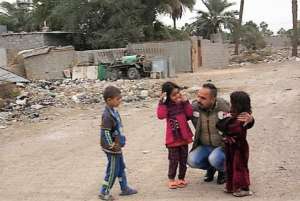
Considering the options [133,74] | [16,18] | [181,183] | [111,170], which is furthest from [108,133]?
[16,18]

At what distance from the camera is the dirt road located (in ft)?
18.9

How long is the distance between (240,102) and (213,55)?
97.4 feet

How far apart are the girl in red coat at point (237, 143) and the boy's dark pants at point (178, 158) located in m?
0.58

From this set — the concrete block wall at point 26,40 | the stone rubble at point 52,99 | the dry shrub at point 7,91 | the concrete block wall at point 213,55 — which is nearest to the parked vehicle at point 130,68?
the stone rubble at point 52,99

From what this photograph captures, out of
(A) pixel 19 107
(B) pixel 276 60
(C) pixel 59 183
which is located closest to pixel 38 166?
(C) pixel 59 183

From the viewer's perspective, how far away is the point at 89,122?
484 inches

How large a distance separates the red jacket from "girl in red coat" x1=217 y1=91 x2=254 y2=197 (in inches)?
18.6

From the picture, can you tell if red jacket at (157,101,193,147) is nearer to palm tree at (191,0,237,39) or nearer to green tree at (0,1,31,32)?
green tree at (0,1,31,32)

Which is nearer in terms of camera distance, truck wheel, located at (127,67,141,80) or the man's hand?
the man's hand

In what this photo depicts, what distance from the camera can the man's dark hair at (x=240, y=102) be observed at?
5184 millimetres

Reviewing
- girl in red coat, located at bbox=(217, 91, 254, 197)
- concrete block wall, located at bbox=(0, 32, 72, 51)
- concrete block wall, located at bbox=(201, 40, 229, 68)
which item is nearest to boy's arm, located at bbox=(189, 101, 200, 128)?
girl in red coat, located at bbox=(217, 91, 254, 197)

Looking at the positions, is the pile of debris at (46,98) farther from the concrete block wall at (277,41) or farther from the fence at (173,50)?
the concrete block wall at (277,41)

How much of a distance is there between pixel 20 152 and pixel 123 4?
74.9ft

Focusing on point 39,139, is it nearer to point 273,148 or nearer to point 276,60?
point 273,148
